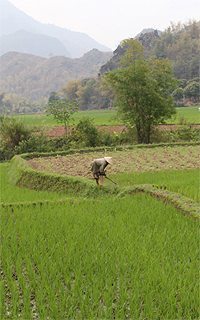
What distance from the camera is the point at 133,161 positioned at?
11828mm

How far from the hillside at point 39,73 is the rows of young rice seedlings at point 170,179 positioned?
7186cm

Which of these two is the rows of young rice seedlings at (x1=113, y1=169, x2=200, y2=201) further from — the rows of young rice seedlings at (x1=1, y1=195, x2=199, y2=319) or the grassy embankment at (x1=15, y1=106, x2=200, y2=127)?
the grassy embankment at (x1=15, y1=106, x2=200, y2=127)

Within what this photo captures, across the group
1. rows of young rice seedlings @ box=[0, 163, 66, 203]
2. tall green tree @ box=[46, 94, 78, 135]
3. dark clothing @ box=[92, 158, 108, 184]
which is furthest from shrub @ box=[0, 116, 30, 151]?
dark clothing @ box=[92, 158, 108, 184]

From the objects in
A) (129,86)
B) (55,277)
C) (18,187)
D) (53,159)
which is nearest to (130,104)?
(129,86)

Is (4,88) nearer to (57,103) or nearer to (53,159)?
(57,103)

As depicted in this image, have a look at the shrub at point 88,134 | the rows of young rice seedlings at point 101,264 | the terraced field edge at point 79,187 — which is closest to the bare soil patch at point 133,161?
the terraced field edge at point 79,187

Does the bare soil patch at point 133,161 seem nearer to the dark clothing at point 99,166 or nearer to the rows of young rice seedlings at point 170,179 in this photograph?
the rows of young rice seedlings at point 170,179

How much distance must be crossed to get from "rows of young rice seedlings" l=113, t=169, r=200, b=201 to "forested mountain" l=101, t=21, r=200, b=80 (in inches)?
1469

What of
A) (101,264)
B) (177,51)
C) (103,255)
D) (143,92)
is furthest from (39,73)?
(101,264)

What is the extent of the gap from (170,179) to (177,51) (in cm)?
4623

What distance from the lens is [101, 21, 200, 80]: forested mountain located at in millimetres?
46750

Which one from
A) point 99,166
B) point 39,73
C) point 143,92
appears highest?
point 39,73

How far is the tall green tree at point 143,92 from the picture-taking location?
16812mm

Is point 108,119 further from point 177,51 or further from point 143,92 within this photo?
point 177,51
